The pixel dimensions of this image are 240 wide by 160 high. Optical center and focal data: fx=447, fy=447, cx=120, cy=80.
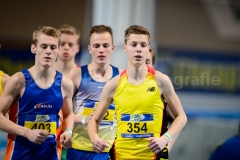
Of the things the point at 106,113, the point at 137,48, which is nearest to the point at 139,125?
the point at 137,48

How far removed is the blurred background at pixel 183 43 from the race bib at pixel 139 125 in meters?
2.11

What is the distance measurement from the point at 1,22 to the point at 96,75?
5482mm

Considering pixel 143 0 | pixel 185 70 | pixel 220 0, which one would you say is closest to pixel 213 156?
pixel 143 0

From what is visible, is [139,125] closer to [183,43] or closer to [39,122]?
[39,122]

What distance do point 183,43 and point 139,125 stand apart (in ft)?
27.4

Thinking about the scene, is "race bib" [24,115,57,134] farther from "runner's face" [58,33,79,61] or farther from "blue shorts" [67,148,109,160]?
"runner's face" [58,33,79,61]

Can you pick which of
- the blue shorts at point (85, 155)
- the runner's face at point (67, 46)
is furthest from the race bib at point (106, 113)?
the runner's face at point (67, 46)

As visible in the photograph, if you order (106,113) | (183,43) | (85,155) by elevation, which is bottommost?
(85,155)

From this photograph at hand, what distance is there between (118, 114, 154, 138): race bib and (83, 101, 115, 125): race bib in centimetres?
67

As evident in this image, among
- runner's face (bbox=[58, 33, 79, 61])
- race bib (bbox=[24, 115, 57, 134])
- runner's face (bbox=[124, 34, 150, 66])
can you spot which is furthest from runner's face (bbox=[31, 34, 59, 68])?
runner's face (bbox=[58, 33, 79, 61])

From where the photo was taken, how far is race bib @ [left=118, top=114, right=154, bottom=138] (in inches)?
123

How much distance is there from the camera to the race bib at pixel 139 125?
10.3ft

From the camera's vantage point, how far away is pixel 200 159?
5.64 m

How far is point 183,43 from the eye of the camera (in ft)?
36.9
